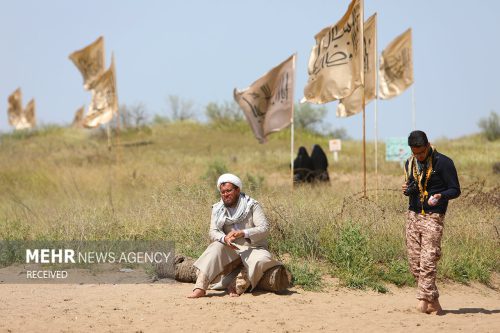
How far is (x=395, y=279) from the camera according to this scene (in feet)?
29.3

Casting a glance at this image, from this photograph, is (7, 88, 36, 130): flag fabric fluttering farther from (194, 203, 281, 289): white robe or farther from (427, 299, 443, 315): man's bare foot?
(427, 299, 443, 315): man's bare foot

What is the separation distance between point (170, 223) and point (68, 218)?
1.52 m

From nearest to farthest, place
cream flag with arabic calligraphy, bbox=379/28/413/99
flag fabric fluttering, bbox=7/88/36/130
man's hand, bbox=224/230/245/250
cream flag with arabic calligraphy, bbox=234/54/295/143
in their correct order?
man's hand, bbox=224/230/245/250 → cream flag with arabic calligraphy, bbox=234/54/295/143 → cream flag with arabic calligraphy, bbox=379/28/413/99 → flag fabric fluttering, bbox=7/88/36/130

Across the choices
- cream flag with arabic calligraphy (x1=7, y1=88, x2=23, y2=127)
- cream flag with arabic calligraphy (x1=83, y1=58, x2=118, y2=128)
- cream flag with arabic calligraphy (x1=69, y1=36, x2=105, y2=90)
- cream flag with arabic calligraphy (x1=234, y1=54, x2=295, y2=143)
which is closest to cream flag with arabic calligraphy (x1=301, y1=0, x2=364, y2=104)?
cream flag with arabic calligraphy (x1=234, y1=54, x2=295, y2=143)

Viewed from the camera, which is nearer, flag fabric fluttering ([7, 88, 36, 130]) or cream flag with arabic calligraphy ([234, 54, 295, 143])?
cream flag with arabic calligraphy ([234, 54, 295, 143])

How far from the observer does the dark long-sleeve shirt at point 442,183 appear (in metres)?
7.16

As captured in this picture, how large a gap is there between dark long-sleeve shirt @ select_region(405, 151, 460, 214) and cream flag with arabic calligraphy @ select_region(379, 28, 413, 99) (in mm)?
13024

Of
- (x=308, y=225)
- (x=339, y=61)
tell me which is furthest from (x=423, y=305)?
(x=339, y=61)

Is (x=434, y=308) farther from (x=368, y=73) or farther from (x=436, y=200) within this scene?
(x=368, y=73)

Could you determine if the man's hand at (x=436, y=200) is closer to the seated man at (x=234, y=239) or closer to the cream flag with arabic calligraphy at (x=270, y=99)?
the seated man at (x=234, y=239)

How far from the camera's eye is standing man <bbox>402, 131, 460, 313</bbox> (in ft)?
23.5

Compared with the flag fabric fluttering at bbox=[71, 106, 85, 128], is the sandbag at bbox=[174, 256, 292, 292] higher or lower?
lower

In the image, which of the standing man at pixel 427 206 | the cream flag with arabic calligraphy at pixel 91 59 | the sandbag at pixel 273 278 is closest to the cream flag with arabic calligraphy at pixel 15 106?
the cream flag with arabic calligraphy at pixel 91 59

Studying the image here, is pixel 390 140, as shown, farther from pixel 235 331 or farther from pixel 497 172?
pixel 235 331
